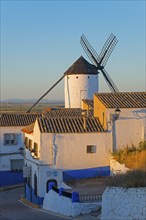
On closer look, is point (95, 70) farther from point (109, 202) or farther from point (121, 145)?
point (109, 202)

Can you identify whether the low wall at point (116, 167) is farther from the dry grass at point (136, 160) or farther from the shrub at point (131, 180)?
the shrub at point (131, 180)

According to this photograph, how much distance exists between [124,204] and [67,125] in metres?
11.8

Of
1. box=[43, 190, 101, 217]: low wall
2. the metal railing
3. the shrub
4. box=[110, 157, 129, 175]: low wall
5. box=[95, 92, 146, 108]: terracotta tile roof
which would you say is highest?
box=[95, 92, 146, 108]: terracotta tile roof

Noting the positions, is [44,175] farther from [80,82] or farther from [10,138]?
[80,82]

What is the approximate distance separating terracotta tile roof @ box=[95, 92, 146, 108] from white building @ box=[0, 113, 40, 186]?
9793mm

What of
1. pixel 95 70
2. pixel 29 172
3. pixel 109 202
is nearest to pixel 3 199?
pixel 29 172

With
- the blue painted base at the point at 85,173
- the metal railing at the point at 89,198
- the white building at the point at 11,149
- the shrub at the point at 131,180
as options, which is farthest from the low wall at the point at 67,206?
the white building at the point at 11,149

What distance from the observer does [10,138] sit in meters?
38.8

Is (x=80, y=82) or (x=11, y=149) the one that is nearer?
(x=11, y=149)

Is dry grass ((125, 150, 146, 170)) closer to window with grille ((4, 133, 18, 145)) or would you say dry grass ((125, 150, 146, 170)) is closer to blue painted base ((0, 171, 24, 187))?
blue painted base ((0, 171, 24, 187))

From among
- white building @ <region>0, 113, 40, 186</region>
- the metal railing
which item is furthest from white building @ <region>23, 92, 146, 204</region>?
white building @ <region>0, 113, 40, 186</region>

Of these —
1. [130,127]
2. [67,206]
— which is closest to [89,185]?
[67,206]

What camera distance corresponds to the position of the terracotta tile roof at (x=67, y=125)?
91.0ft

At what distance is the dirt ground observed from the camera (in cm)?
2352
